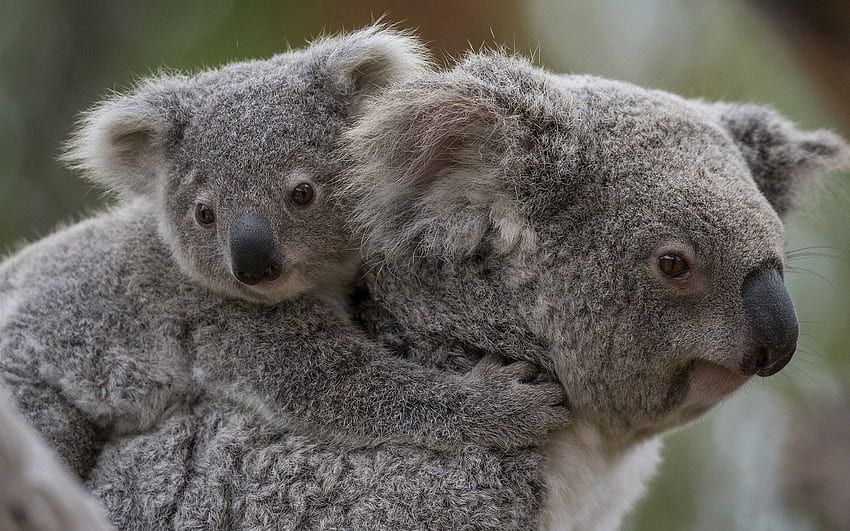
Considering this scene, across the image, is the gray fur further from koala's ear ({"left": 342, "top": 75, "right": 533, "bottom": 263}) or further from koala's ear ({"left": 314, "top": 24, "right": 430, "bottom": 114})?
koala's ear ({"left": 342, "top": 75, "right": 533, "bottom": 263})

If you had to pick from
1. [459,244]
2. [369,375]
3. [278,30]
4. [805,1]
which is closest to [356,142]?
[459,244]

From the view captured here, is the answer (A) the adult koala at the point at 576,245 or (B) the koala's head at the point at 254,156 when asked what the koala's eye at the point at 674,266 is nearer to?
(A) the adult koala at the point at 576,245

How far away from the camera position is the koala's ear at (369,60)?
2945mm

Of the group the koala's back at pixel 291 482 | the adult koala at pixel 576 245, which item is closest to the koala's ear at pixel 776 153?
the adult koala at pixel 576 245

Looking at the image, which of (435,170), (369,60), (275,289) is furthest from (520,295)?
(369,60)

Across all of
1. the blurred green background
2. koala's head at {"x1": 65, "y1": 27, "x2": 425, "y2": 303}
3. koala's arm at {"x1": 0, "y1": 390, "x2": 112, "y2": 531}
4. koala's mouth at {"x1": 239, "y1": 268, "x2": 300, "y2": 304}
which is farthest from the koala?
the blurred green background

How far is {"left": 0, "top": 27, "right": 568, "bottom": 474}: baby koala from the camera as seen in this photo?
2512 millimetres

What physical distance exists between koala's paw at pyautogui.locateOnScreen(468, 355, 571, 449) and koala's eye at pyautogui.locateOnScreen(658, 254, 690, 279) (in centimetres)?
47

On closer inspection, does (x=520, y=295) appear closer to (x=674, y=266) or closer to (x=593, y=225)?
(x=593, y=225)

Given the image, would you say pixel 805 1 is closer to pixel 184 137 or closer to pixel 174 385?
pixel 184 137

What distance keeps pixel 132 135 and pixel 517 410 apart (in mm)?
1727

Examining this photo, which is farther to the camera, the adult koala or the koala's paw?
the koala's paw

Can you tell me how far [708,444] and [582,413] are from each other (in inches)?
154

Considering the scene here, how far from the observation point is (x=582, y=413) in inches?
101
